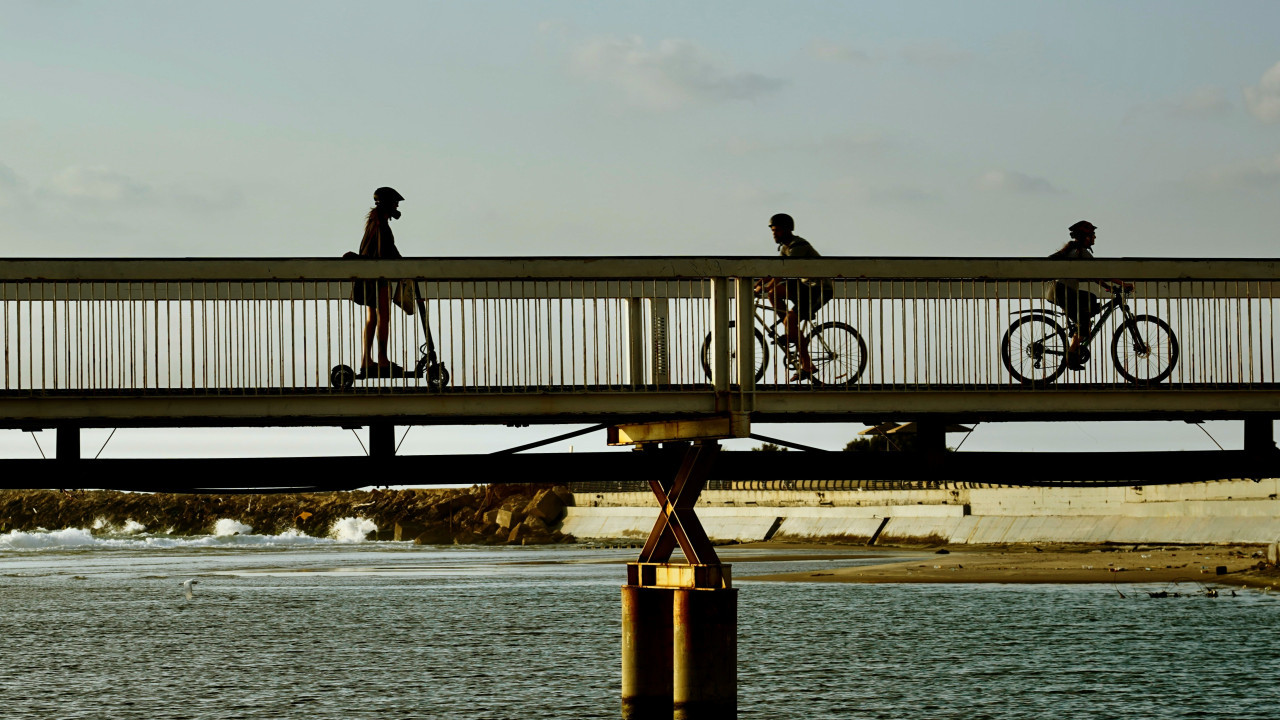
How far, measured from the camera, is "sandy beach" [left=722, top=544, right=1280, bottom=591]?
191ft

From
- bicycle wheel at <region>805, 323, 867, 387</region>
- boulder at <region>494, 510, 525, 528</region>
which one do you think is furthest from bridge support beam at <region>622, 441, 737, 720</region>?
boulder at <region>494, 510, 525, 528</region>

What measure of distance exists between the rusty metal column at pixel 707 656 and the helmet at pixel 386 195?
18.0 feet

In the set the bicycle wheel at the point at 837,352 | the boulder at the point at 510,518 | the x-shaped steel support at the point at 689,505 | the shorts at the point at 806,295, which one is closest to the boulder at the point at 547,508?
Answer: the boulder at the point at 510,518

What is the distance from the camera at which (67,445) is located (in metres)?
19.1

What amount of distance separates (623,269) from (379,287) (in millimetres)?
2631

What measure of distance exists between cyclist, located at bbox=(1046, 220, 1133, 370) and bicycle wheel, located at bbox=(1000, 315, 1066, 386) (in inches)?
10.6

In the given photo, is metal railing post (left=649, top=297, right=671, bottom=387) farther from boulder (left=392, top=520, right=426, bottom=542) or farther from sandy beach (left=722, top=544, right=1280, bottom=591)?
boulder (left=392, top=520, right=426, bottom=542)

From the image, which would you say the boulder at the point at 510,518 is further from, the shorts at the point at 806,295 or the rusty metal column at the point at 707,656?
the rusty metal column at the point at 707,656

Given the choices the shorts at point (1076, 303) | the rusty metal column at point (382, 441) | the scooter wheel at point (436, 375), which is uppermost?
the shorts at point (1076, 303)

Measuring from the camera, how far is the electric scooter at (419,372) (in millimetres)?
18203

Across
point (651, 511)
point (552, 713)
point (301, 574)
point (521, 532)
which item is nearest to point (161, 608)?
point (301, 574)

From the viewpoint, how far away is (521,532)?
151 m

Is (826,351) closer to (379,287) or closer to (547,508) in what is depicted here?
(379,287)

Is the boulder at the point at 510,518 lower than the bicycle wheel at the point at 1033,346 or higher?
lower
